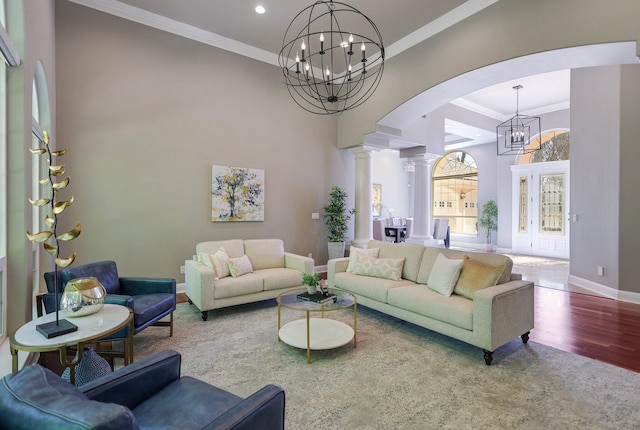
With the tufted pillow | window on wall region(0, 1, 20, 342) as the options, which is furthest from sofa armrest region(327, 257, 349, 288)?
window on wall region(0, 1, 20, 342)

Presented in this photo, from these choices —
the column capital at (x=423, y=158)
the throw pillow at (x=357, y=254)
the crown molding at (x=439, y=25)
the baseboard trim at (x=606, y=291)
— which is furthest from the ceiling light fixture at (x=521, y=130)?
the throw pillow at (x=357, y=254)

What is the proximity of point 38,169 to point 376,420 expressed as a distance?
13.7 ft

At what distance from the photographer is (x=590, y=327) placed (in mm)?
3691

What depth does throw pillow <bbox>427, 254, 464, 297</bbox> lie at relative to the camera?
11.0 feet

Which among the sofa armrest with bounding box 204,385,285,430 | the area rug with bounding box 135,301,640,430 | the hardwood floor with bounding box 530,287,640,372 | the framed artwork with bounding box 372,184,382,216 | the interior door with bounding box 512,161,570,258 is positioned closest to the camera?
the sofa armrest with bounding box 204,385,285,430

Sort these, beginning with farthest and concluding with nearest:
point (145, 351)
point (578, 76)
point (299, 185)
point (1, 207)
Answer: point (299, 185)
point (578, 76)
point (145, 351)
point (1, 207)

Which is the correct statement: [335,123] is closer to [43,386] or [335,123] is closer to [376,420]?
[376,420]

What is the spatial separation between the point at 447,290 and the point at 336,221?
3497mm

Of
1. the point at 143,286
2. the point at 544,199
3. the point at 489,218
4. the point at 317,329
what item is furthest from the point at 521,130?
the point at 143,286

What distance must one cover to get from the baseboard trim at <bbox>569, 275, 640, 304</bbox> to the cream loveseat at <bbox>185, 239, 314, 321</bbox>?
4.53 meters

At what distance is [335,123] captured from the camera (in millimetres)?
6895

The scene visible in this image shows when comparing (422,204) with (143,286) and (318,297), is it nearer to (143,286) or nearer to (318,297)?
(318,297)

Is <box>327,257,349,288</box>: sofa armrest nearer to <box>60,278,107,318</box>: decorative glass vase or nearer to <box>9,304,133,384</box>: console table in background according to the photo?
<box>9,304,133,384</box>: console table in background

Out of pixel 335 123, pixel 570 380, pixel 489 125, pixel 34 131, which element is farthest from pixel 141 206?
pixel 489 125
